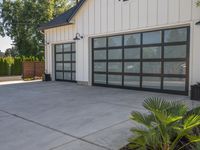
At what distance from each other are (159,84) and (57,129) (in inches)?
219

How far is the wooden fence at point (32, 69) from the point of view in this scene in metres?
17.0

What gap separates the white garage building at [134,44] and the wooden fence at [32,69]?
16.1 feet

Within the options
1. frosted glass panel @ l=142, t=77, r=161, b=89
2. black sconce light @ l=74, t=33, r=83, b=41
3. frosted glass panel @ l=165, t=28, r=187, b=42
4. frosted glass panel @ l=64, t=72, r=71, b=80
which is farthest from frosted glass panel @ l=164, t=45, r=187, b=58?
frosted glass panel @ l=64, t=72, r=71, b=80

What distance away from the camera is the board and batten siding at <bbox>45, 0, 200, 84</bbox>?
786 centimetres

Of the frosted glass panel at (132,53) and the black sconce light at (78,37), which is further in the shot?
the black sconce light at (78,37)

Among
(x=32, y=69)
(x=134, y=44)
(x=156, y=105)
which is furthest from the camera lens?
(x=32, y=69)

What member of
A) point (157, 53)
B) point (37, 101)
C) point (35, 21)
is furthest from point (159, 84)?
point (35, 21)

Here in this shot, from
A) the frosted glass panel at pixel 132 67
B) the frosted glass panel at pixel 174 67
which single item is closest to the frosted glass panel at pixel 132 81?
the frosted glass panel at pixel 132 67

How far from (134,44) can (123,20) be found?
1.15m

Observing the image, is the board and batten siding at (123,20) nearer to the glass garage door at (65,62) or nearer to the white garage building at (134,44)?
the white garage building at (134,44)

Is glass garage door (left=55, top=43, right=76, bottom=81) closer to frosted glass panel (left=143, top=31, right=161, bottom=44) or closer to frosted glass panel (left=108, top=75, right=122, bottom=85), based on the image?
frosted glass panel (left=108, top=75, right=122, bottom=85)

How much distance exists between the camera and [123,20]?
32.1 feet

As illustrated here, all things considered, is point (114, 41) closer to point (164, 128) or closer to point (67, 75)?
point (67, 75)

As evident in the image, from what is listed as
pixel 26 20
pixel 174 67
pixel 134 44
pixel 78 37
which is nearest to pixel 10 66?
pixel 26 20
